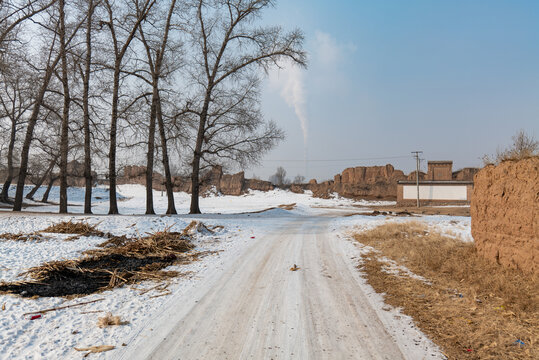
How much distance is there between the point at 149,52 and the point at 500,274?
67.7ft

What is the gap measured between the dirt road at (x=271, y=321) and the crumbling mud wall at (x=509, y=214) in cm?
285

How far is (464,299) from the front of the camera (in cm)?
464

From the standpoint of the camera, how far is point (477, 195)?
23.5 ft

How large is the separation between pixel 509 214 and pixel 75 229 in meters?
11.4

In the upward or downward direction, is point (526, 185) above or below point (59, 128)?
below

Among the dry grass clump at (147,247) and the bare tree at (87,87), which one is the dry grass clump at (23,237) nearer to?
the dry grass clump at (147,247)

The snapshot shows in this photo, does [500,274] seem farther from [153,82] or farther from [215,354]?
[153,82]

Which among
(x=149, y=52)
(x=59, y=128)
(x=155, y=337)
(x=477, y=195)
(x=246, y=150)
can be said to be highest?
(x=149, y=52)

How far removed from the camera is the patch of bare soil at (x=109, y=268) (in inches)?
203

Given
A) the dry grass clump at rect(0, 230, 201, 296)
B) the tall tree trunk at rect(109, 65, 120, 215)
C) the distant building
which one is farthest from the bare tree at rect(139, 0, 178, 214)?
the distant building

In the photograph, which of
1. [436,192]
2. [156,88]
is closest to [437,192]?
[436,192]

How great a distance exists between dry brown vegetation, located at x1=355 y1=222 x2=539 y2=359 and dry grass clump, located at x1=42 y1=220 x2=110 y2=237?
805 centimetres

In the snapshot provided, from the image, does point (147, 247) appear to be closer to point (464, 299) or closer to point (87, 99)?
point (464, 299)

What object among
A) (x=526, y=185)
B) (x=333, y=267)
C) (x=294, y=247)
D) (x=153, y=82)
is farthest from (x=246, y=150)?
(x=526, y=185)
